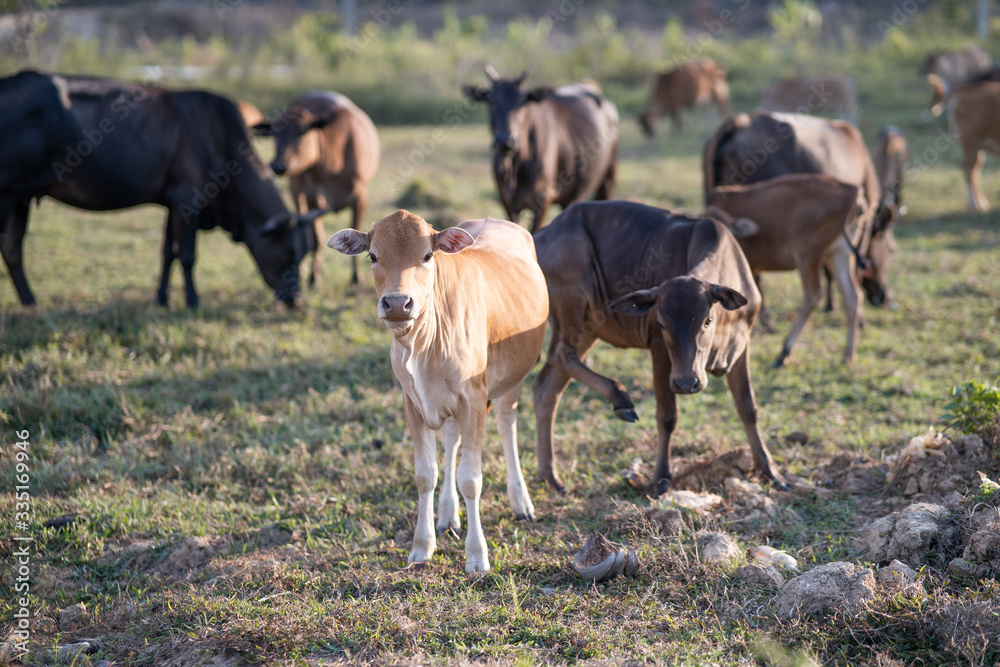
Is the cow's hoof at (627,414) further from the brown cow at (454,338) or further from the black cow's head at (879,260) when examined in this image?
the black cow's head at (879,260)

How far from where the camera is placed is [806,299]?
7883mm

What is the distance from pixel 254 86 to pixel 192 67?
6.42 metres

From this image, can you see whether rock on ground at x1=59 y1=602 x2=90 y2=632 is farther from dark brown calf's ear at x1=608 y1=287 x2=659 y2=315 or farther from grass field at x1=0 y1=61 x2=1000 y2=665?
dark brown calf's ear at x1=608 y1=287 x2=659 y2=315

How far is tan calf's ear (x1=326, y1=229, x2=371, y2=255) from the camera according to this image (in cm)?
432

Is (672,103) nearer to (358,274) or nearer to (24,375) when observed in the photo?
(358,274)

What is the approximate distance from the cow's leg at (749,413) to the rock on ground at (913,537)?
93 centimetres

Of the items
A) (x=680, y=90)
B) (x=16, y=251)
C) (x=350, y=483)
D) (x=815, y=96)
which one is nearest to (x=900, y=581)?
(x=350, y=483)

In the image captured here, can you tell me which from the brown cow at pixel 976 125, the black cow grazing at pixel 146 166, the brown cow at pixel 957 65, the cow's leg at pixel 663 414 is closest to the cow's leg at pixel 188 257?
the black cow grazing at pixel 146 166

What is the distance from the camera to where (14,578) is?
4672mm

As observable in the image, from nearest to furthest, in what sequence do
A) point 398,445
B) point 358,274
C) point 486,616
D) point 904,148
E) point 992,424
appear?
point 486,616 → point 992,424 → point 398,445 → point 358,274 → point 904,148

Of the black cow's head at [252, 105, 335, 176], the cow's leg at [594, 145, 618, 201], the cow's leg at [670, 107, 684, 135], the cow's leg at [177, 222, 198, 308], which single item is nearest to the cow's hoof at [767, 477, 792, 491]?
the cow's leg at [177, 222, 198, 308]

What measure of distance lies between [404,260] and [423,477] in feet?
3.96

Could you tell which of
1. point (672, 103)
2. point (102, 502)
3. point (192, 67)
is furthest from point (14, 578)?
point (192, 67)

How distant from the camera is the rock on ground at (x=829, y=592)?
393cm
